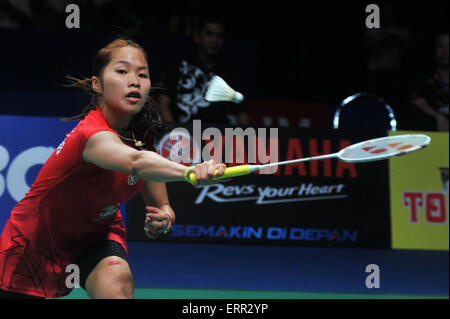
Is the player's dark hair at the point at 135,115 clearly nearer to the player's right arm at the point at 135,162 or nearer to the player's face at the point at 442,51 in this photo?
the player's right arm at the point at 135,162

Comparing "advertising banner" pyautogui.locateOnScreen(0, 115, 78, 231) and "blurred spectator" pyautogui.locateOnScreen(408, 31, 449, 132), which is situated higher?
"blurred spectator" pyautogui.locateOnScreen(408, 31, 449, 132)

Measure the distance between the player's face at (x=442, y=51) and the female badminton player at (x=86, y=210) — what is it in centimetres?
439

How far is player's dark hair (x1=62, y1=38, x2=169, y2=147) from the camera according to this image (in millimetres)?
3037

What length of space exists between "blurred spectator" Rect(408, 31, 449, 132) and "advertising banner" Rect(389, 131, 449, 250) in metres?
0.31

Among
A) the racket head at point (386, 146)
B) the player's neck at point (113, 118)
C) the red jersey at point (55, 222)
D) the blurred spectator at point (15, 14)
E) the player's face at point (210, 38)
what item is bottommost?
the red jersey at point (55, 222)

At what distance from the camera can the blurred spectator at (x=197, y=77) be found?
240 inches

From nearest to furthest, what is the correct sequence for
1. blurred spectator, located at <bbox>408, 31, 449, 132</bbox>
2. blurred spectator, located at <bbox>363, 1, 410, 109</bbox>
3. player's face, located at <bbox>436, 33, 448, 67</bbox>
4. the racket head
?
1. the racket head
2. player's face, located at <bbox>436, 33, 448, 67</bbox>
3. blurred spectator, located at <bbox>408, 31, 449, 132</bbox>
4. blurred spectator, located at <bbox>363, 1, 410, 109</bbox>

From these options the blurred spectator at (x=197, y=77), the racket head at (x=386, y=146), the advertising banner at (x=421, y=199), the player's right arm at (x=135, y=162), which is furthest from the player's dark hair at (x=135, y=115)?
the advertising banner at (x=421, y=199)

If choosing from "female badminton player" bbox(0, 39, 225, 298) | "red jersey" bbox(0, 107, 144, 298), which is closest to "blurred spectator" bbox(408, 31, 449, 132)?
"female badminton player" bbox(0, 39, 225, 298)

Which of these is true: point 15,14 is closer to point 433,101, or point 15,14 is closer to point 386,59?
point 386,59

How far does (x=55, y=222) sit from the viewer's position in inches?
119

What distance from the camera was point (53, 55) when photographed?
7.52m

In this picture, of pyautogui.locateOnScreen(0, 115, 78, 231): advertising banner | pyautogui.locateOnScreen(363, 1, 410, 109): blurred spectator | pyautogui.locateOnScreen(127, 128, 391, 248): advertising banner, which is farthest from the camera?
pyautogui.locateOnScreen(363, 1, 410, 109): blurred spectator

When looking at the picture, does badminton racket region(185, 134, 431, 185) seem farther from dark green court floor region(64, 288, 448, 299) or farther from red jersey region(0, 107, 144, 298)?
dark green court floor region(64, 288, 448, 299)
